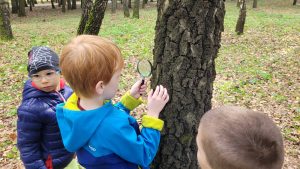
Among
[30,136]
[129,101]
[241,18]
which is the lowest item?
[30,136]

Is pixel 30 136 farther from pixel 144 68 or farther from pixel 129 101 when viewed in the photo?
pixel 144 68

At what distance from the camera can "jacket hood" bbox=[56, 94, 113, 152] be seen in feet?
6.91

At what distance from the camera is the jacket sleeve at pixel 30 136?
2.94 metres

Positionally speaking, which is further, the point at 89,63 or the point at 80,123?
the point at 80,123

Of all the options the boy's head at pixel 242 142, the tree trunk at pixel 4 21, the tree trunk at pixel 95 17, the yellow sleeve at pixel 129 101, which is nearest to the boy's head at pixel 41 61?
the yellow sleeve at pixel 129 101

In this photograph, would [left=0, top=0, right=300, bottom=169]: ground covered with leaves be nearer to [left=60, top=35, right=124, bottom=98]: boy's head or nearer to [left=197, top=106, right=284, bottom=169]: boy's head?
[left=197, top=106, right=284, bottom=169]: boy's head

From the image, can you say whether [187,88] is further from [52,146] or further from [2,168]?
[2,168]

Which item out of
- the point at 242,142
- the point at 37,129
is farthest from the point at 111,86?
the point at 37,129

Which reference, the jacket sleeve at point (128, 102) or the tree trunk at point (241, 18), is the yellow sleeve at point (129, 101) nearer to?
the jacket sleeve at point (128, 102)

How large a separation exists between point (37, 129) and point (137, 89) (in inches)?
45.8

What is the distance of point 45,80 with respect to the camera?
3.03m

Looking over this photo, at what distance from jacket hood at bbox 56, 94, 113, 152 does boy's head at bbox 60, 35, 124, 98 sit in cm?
14

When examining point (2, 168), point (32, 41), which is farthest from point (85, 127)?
point (32, 41)

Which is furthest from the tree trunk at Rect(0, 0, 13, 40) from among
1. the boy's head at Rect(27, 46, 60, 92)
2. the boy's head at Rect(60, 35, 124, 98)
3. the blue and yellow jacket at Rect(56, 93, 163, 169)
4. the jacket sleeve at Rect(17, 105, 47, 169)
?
the boy's head at Rect(60, 35, 124, 98)
